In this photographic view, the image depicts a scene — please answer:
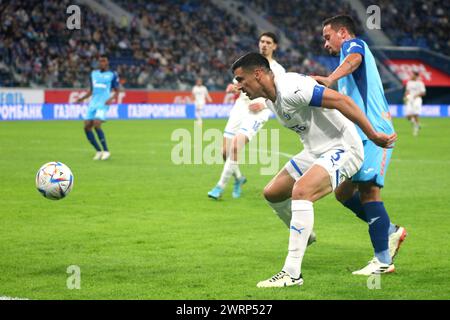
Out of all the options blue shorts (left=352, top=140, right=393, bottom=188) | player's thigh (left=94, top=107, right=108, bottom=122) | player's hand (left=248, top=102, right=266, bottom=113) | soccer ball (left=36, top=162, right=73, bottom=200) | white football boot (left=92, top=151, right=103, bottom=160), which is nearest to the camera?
blue shorts (left=352, top=140, right=393, bottom=188)

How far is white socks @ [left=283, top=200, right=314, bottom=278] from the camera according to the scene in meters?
6.70

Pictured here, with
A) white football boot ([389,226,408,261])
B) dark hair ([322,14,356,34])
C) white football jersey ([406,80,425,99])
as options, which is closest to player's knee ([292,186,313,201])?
white football boot ([389,226,408,261])

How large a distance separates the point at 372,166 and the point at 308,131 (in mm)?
749

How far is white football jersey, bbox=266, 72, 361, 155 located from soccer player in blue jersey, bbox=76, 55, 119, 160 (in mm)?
12690

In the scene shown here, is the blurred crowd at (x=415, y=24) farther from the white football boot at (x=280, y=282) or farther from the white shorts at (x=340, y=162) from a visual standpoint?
the white football boot at (x=280, y=282)

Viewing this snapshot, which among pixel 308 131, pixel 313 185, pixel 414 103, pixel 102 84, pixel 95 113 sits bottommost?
pixel 313 185

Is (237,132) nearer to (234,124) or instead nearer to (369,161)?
(234,124)

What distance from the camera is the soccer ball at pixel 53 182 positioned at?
8836 millimetres

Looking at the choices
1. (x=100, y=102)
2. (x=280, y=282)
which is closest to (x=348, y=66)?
(x=280, y=282)

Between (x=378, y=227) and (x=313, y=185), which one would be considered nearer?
(x=313, y=185)

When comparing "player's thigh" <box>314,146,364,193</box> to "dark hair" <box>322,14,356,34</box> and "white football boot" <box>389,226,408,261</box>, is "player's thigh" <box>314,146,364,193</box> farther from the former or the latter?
"dark hair" <box>322,14,356,34</box>

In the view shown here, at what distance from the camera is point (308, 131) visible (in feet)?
23.3
